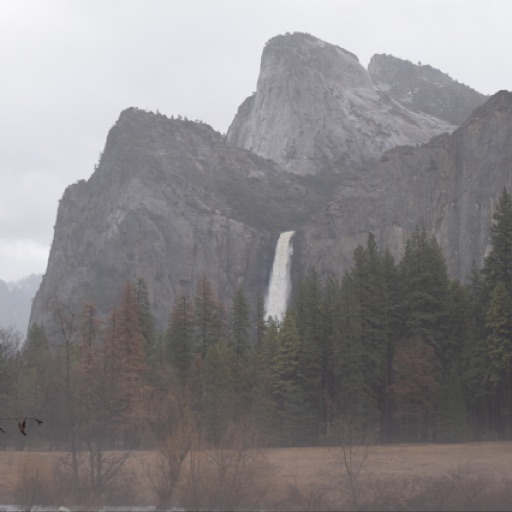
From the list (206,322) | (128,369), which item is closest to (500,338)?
(128,369)

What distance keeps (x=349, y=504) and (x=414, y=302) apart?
2960cm

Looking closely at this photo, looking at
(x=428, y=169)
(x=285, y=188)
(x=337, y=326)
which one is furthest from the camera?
(x=285, y=188)

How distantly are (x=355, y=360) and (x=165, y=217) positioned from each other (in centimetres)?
9583

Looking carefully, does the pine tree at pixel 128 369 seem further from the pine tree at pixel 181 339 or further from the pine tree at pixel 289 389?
the pine tree at pixel 289 389

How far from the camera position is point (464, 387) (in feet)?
189

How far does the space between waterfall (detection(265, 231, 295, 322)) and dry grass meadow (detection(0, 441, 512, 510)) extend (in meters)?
94.9

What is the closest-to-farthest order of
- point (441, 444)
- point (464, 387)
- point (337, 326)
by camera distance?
point (441, 444), point (464, 387), point (337, 326)

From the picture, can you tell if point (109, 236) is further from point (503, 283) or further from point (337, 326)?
point (503, 283)

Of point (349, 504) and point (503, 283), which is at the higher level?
point (503, 283)

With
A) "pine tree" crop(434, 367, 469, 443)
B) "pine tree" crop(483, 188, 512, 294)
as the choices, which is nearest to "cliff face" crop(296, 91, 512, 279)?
"pine tree" crop(483, 188, 512, 294)

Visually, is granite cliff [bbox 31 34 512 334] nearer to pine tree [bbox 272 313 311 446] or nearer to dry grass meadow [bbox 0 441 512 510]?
pine tree [bbox 272 313 311 446]

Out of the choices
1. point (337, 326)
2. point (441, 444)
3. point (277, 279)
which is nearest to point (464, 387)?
point (441, 444)

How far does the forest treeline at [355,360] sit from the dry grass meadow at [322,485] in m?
8.80

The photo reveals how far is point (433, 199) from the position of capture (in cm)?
13988
